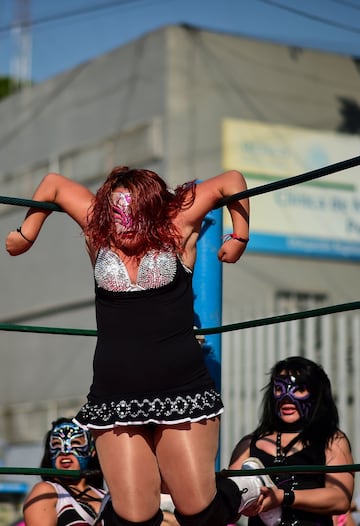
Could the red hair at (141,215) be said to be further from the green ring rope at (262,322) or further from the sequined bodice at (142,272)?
the green ring rope at (262,322)

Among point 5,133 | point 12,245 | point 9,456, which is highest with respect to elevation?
point 5,133

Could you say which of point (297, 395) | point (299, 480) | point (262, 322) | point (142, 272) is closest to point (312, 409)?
point (297, 395)

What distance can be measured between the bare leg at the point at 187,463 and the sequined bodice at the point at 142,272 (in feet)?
1.37

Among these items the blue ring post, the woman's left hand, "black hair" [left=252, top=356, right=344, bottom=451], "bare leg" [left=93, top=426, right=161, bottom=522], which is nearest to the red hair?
the woman's left hand

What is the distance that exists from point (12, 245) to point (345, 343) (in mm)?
7696

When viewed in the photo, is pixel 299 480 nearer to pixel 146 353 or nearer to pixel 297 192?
pixel 146 353

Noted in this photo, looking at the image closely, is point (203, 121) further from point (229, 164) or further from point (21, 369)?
point (21, 369)

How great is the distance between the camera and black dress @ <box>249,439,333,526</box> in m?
3.87

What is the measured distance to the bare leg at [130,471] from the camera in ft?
10.2

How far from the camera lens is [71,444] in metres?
4.37

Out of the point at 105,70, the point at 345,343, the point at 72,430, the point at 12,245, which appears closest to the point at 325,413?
the point at 72,430

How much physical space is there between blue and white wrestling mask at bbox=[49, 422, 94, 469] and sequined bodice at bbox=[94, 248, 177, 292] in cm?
135

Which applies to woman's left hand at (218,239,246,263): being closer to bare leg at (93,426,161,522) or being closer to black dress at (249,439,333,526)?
bare leg at (93,426,161,522)

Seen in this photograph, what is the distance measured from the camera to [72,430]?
4.39m
